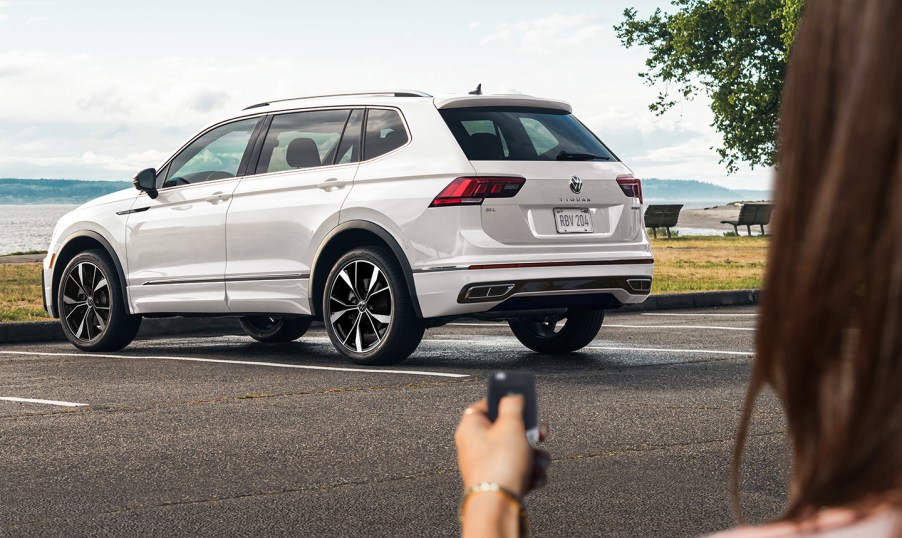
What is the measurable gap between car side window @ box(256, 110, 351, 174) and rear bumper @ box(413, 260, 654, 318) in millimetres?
1476

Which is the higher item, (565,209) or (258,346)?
(565,209)

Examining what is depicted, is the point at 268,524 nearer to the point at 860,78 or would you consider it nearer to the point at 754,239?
the point at 860,78

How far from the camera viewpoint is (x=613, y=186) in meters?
9.10

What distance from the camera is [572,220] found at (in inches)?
351

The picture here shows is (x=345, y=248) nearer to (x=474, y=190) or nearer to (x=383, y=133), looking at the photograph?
(x=383, y=133)

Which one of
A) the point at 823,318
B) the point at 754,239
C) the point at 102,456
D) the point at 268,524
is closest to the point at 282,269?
the point at 102,456

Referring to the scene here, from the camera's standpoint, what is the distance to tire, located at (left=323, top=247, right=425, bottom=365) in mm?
8859

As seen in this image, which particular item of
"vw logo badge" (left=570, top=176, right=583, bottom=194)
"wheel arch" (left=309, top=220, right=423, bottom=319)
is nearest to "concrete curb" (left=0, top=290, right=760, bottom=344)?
"wheel arch" (left=309, top=220, right=423, bottom=319)

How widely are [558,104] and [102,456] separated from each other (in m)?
4.71

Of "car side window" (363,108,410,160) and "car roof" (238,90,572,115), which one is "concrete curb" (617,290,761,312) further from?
"car side window" (363,108,410,160)

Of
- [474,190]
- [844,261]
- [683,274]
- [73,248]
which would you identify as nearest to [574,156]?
[474,190]

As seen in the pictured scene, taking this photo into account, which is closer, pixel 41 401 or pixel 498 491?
pixel 498 491

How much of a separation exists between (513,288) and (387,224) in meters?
0.95

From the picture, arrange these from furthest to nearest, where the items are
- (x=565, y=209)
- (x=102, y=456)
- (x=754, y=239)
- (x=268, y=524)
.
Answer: (x=754, y=239)
(x=565, y=209)
(x=102, y=456)
(x=268, y=524)
